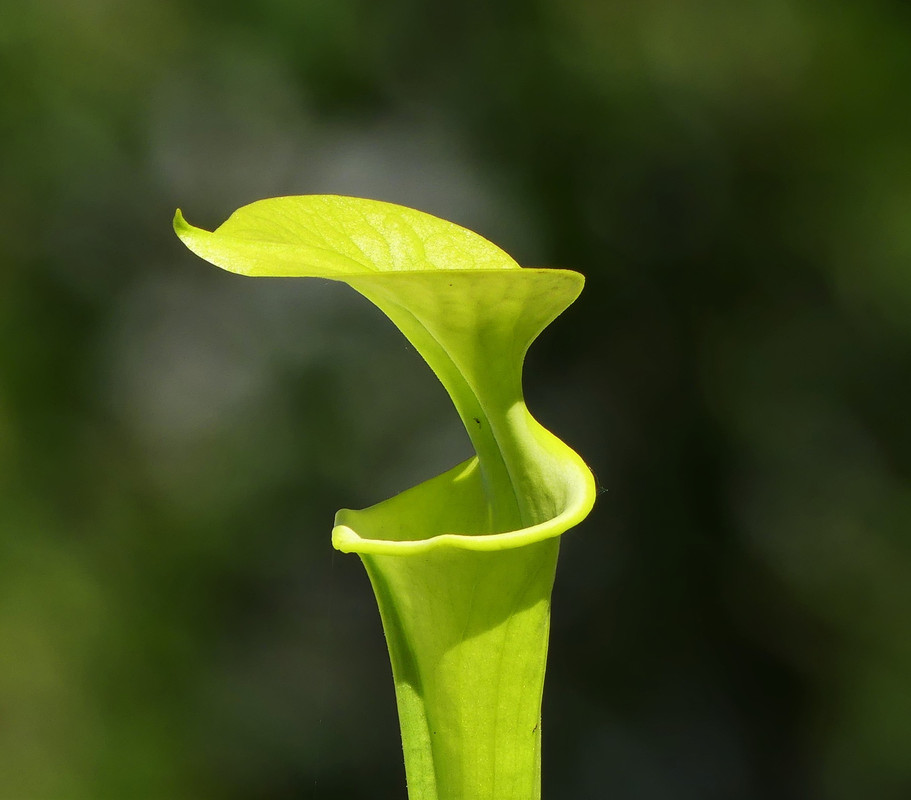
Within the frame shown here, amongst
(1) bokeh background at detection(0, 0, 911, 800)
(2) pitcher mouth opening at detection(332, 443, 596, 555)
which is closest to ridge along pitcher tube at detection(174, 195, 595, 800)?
(2) pitcher mouth opening at detection(332, 443, 596, 555)

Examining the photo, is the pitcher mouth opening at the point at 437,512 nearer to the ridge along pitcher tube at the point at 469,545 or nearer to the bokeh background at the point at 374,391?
the ridge along pitcher tube at the point at 469,545

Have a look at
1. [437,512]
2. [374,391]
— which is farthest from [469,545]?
[374,391]

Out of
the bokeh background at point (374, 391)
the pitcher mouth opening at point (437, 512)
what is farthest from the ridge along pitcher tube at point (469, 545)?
the bokeh background at point (374, 391)

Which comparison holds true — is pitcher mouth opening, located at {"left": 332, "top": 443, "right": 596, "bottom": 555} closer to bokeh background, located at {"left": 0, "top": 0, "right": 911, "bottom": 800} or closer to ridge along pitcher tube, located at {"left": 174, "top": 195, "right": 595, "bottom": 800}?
ridge along pitcher tube, located at {"left": 174, "top": 195, "right": 595, "bottom": 800}

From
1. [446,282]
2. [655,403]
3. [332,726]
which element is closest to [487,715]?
[446,282]

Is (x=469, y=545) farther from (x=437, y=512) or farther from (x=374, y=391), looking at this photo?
(x=374, y=391)

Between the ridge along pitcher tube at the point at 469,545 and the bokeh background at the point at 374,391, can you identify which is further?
the bokeh background at the point at 374,391

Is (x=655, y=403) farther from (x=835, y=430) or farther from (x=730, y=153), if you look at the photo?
(x=730, y=153)

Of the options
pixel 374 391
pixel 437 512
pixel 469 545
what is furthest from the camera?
pixel 374 391
